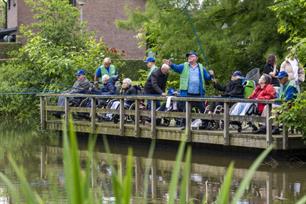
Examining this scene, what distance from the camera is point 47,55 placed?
27.2 m

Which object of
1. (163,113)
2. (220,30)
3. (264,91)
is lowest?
(163,113)

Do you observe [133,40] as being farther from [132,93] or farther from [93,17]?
[132,93]

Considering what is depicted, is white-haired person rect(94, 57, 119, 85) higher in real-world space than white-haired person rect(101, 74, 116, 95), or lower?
higher

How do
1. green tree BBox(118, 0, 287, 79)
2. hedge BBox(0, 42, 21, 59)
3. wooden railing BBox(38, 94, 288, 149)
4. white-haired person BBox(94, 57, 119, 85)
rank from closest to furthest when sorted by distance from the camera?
1. wooden railing BBox(38, 94, 288, 149)
2. green tree BBox(118, 0, 287, 79)
3. white-haired person BBox(94, 57, 119, 85)
4. hedge BBox(0, 42, 21, 59)

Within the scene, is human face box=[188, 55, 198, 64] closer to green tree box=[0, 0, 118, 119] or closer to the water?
the water

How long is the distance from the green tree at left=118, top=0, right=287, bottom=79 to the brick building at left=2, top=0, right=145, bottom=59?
23977 millimetres

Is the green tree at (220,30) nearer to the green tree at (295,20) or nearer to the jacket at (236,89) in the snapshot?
the jacket at (236,89)

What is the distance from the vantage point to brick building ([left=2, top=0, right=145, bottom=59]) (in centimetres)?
4603

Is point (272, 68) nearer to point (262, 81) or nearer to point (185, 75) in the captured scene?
point (262, 81)

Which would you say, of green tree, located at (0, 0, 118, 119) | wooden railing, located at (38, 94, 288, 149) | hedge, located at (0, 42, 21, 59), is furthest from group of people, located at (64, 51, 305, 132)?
hedge, located at (0, 42, 21, 59)

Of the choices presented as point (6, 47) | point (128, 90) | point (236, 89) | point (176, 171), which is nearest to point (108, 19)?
point (6, 47)

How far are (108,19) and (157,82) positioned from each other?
29.2m

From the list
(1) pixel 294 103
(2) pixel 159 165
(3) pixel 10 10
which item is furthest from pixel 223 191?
(3) pixel 10 10

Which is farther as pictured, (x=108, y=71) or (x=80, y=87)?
(x=80, y=87)
